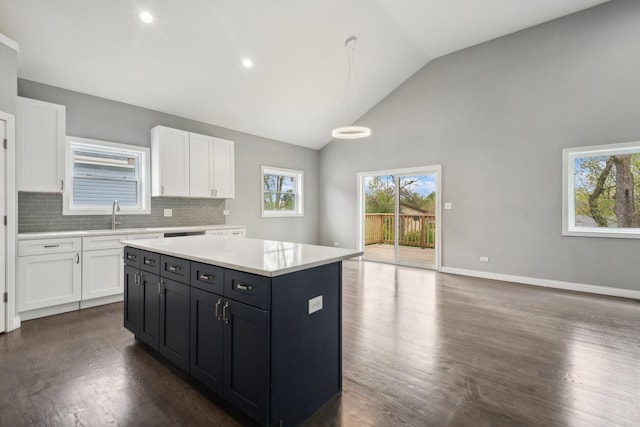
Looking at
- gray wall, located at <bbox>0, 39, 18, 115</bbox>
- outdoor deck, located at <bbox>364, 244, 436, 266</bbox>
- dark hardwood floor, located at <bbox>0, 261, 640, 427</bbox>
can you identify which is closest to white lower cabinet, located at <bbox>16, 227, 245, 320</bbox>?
dark hardwood floor, located at <bbox>0, 261, 640, 427</bbox>

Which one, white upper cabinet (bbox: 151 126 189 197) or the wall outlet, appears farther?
white upper cabinet (bbox: 151 126 189 197)

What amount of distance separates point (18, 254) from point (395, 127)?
240 inches

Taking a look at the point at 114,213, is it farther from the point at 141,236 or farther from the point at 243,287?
the point at 243,287

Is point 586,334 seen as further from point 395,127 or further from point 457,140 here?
point 395,127

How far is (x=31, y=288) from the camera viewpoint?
121 inches

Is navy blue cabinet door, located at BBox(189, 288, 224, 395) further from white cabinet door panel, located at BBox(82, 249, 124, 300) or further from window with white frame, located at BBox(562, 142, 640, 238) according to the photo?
window with white frame, located at BBox(562, 142, 640, 238)

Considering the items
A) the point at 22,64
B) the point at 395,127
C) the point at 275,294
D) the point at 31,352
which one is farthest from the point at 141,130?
the point at 395,127

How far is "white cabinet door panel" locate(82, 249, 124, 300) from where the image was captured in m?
3.43

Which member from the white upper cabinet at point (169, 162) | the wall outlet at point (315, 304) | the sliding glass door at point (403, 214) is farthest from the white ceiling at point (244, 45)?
the wall outlet at point (315, 304)

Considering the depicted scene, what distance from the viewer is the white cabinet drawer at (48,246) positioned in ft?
9.94

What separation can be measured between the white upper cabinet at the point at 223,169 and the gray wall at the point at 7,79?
8.09ft

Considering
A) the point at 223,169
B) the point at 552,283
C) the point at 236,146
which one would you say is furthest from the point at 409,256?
the point at 236,146

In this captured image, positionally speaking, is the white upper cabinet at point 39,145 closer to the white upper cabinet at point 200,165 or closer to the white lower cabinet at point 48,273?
the white lower cabinet at point 48,273

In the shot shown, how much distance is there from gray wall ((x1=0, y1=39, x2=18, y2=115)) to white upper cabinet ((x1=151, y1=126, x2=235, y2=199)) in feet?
5.27
